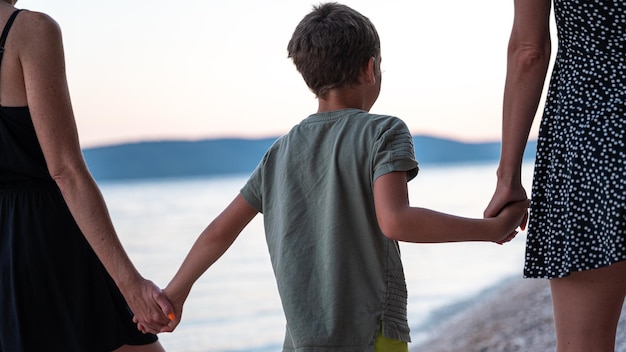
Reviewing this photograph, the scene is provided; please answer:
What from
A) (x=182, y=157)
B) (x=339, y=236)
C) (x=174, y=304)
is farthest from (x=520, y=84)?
(x=182, y=157)

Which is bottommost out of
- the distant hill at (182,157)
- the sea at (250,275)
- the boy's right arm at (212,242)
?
the distant hill at (182,157)

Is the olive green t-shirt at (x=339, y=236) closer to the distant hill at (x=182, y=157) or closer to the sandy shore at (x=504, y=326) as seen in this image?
the sandy shore at (x=504, y=326)

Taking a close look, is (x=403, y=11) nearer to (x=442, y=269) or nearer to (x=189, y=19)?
(x=442, y=269)

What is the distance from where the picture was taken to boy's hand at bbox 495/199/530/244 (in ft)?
6.86

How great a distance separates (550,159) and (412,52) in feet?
37.3

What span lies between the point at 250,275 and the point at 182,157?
1932 cm

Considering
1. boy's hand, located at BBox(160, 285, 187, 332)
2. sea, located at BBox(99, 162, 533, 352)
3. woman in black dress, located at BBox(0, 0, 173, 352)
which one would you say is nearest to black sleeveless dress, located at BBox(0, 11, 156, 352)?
woman in black dress, located at BBox(0, 0, 173, 352)

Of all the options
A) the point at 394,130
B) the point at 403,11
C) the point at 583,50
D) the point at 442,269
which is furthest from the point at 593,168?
the point at 403,11

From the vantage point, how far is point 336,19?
208 centimetres

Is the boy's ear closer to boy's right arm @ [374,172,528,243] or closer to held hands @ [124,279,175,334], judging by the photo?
boy's right arm @ [374,172,528,243]

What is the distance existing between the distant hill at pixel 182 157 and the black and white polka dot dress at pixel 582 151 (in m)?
19.3

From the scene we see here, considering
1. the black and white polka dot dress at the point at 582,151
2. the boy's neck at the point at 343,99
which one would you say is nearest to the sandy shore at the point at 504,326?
the black and white polka dot dress at the point at 582,151

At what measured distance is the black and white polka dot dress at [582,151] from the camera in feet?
5.78

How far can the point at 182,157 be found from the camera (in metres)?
27.3
